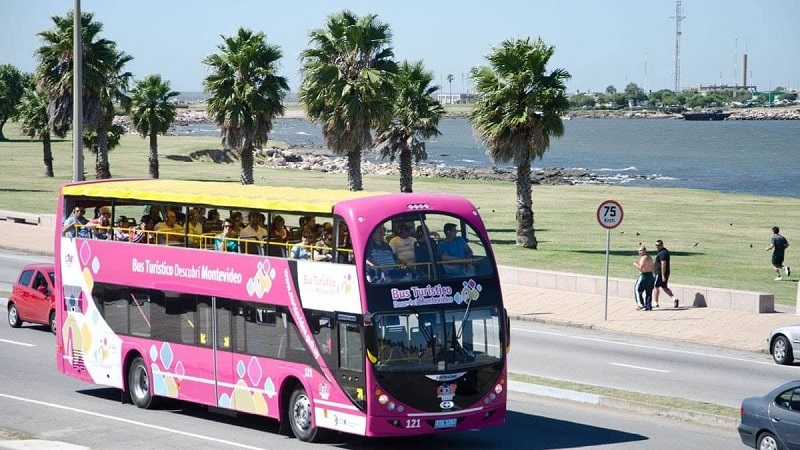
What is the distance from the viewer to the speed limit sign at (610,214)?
31.5 m

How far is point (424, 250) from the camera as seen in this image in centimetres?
1697

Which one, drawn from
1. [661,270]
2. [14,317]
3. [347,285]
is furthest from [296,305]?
[661,270]

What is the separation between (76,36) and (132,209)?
353 inches

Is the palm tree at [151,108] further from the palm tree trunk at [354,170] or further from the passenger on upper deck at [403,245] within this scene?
the passenger on upper deck at [403,245]

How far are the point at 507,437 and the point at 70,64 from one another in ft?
167

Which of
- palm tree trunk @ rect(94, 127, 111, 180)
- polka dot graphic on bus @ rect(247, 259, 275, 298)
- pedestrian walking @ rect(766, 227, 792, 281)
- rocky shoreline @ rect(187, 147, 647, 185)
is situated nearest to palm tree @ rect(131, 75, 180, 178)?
palm tree trunk @ rect(94, 127, 111, 180)

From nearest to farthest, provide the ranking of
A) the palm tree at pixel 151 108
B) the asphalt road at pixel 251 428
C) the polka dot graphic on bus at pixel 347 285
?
the polka dot graphic on bus at pixel 347 285, the asphalt road at pixel 251 428, the palm tree at pixel 151 108

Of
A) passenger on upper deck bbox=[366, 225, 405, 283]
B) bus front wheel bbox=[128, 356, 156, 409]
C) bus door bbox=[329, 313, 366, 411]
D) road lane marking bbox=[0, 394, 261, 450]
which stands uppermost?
passenger on upper deck bbox=[366, 225, 405, 283]

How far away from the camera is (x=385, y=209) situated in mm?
16953

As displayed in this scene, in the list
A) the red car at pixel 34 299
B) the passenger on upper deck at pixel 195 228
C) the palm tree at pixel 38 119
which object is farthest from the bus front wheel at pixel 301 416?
the palm tree at pixel 38 119

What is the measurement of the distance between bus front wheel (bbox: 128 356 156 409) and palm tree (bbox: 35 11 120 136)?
44.0 m

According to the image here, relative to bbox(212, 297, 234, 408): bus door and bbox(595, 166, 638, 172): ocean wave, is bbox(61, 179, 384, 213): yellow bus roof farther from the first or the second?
bbox(595, 166, 638, 172): ocean wave

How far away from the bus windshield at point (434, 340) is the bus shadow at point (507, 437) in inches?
61.8

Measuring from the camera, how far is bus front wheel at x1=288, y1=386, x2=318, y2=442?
700 inches
